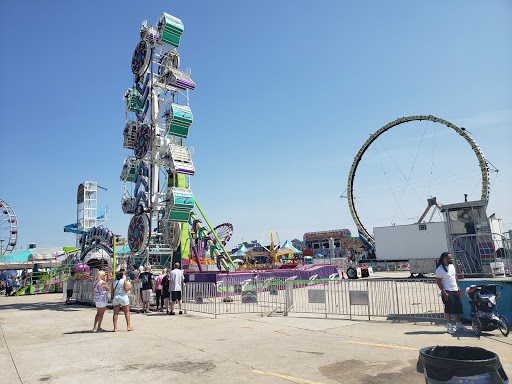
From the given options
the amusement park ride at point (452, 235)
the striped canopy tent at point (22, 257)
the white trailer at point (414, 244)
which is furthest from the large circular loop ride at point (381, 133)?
the striped canopy tent at point (22, 257)

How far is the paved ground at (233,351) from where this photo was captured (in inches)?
234

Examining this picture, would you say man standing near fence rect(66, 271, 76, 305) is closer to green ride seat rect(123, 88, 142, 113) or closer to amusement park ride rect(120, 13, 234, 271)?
amusement park ride rect(120, 13, 234, 271)

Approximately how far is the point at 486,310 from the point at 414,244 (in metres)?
25.0

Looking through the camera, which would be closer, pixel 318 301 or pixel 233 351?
pixel 233 351

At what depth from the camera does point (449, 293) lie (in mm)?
8789

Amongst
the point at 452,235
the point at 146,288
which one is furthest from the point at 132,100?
the point at 452,235

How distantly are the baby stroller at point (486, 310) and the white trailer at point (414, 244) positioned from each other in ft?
74.3

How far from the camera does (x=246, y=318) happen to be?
40.1ft

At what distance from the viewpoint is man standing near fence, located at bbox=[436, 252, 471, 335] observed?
28.4ft

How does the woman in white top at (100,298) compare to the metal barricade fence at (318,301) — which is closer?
the woman in white top at (100,298)

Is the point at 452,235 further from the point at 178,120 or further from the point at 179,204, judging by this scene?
the point at 178,120

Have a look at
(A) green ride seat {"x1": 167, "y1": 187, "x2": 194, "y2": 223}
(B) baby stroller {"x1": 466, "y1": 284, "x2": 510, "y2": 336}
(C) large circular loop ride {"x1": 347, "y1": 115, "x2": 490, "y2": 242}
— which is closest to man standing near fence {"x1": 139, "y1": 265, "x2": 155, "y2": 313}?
(A) green ride seat {"x1": 167, "y1": 187, "x2": 194, "y2": 223}

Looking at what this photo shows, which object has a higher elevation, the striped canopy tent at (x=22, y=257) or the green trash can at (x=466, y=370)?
the striped canopy tent at (x=22, y=257)

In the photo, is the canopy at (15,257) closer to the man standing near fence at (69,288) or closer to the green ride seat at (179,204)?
the man standing near fence at (69,288)
